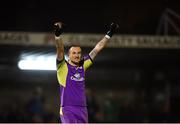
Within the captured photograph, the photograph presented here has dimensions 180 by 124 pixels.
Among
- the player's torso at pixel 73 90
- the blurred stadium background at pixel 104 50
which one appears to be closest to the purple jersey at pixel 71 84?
the player's torso at pixel 73 90

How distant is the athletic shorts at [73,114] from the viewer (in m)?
7.13

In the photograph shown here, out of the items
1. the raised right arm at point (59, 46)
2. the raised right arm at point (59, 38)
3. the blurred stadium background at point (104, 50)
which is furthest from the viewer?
the blurred stadium background at point (104, 50)

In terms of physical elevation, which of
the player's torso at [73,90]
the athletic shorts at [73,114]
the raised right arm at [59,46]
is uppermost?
the raised right arm at [59,46]

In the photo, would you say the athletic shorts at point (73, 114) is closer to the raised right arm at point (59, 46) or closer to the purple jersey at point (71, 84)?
the purple jersey at point (71, 84)

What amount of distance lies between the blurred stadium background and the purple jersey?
7663mm

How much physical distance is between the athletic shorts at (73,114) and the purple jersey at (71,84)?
0.20 ft

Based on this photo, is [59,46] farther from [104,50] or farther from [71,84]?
[104,50]

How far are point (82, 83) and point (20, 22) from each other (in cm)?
974

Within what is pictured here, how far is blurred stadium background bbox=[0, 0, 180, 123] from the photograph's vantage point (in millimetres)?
15438

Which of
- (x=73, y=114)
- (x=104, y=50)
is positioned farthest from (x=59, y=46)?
(x=104, y=50)

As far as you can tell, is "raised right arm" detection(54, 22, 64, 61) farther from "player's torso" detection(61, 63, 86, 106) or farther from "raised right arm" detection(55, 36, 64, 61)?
"player's torso" detection(61, 63, 86, 106)

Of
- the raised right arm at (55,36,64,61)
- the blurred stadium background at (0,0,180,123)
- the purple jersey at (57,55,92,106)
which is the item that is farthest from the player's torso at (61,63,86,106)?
the blurred stadium background at (0,0,180,123)

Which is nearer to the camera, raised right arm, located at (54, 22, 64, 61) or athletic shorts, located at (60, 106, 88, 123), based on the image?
raised right arm, located at (54, 22, 64, 61)

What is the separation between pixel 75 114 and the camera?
281 inches
